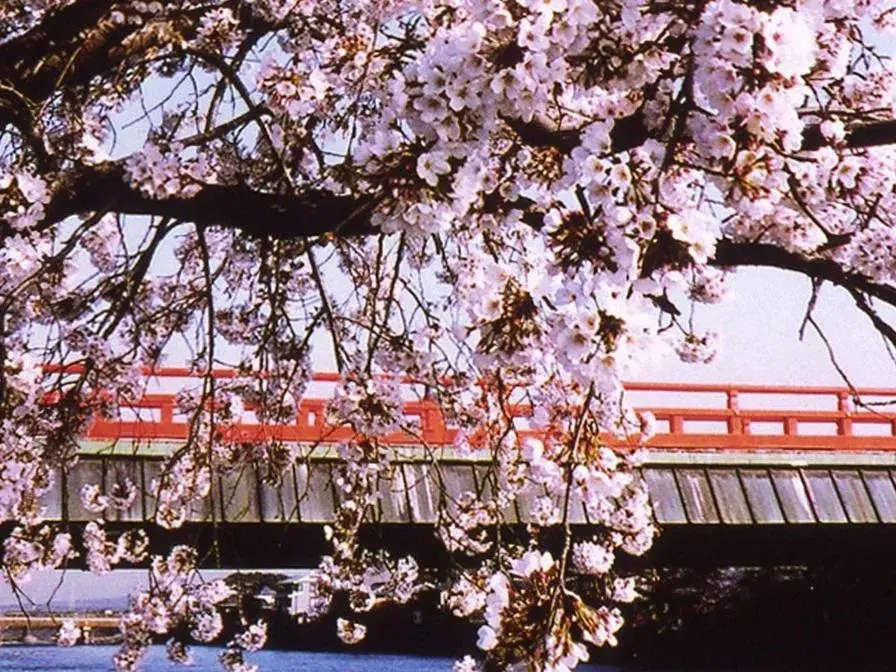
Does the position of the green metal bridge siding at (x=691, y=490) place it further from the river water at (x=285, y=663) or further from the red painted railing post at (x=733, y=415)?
the river water at (x=285, y=663)

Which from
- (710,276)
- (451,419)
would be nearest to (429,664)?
(451,419)

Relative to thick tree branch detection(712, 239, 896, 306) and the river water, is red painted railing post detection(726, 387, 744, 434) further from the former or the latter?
thick tree branch detection(712, 239, 896, 306)

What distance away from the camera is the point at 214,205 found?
16.7ft

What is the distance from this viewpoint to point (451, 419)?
7.60 m

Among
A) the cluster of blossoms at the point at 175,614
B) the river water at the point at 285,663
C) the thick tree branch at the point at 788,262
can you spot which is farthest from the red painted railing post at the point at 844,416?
the thick tree branch at the point at 788,262

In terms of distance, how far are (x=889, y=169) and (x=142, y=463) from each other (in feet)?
38.4

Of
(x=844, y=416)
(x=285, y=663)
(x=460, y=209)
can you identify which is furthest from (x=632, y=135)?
(x=285, y=663)

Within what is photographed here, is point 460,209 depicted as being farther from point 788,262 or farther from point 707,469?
point 707,469

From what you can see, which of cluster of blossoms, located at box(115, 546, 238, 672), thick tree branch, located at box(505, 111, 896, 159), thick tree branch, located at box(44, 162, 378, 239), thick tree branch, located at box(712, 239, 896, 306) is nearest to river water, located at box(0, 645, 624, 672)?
cluster of blossoms, located at box(115, 546, 238, 672)

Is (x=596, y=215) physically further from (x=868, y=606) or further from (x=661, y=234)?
(x=868, y=606)

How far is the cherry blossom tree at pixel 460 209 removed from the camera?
338 cm

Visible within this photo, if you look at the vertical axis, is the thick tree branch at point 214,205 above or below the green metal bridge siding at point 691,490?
below

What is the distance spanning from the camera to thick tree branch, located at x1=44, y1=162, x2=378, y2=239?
4969mm

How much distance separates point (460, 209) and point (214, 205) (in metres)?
1.47
